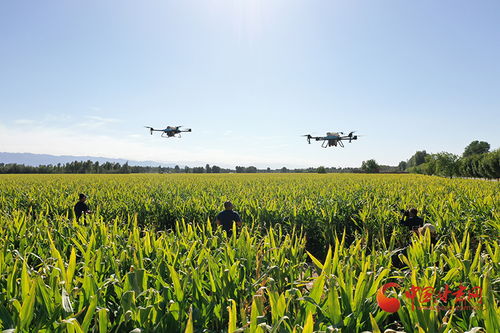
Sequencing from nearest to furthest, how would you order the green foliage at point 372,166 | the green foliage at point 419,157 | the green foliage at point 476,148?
1. the green foliage at point 372,166
2. the green foliage at point 476,148
3. the green foliage at point 419,157

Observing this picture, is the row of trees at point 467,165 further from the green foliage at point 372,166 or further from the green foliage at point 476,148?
the green foliage at point 476,148

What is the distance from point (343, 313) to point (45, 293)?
2.31 m

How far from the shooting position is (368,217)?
9273 mm

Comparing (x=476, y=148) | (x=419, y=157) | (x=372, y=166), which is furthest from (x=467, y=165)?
(x=419, y=157)

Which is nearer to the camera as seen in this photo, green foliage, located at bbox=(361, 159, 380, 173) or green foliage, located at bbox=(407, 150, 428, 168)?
green foliage, located at bbox=(361, 159, 380, 173)

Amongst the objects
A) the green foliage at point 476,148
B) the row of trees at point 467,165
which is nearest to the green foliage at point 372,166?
the row of trees at point 467,165

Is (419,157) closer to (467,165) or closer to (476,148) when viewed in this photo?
(476,148)

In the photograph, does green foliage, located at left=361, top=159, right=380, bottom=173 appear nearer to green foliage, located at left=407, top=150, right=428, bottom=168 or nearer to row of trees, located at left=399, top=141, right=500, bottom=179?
row of trees, located at left=399, top=141, right=500, bottom=179

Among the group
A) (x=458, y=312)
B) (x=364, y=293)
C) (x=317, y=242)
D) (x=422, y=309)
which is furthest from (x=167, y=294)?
(x=317, y=242)

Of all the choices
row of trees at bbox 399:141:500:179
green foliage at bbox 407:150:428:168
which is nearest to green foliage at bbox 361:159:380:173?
row of trees at bbox 399:141:500:179

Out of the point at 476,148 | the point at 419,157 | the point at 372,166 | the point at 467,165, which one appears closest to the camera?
the point at 467,165

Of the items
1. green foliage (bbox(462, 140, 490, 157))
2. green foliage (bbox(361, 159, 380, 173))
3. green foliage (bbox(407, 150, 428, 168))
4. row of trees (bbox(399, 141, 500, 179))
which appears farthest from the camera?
green foliage (bbox(407, 150, 428, 168))

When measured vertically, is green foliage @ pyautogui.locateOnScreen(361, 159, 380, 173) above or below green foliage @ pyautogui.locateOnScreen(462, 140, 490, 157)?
below

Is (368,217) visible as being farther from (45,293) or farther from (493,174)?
(493,174)
